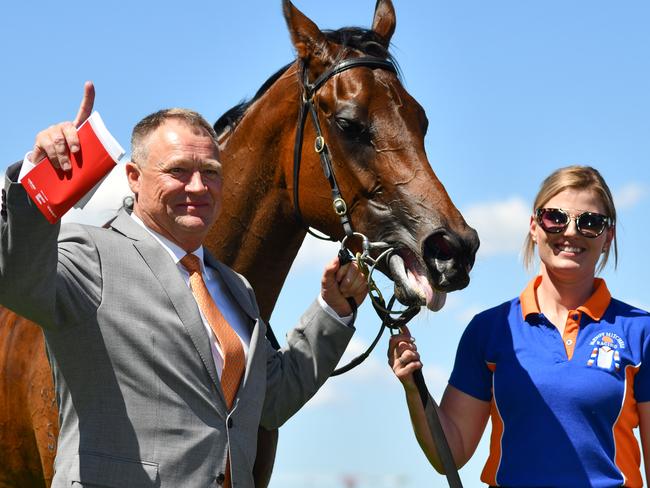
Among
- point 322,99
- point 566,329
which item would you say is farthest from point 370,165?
point 566,329

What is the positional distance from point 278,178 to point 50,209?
2497mm

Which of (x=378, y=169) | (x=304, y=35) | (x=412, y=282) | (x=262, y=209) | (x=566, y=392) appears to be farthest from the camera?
(x=304, y=35)

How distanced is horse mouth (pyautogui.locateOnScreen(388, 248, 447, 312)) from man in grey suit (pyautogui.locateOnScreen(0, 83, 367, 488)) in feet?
3.08

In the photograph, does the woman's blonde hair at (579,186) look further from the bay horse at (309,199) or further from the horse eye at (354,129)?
the horse eye at (354,129)

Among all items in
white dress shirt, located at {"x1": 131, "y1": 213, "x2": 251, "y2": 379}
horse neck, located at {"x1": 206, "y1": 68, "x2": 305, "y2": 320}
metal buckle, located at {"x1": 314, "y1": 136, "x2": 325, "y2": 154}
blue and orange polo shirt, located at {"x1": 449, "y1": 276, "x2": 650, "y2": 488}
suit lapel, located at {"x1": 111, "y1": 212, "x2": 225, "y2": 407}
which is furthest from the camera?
horse neck, located at {"x1": 206, "y1": 68, "x2": 305, "y2": 320}

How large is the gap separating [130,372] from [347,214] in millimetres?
1956

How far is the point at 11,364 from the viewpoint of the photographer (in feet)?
16.7

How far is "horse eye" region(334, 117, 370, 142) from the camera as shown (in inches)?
200

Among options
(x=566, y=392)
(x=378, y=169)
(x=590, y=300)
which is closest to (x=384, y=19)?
(x=378, y=169)

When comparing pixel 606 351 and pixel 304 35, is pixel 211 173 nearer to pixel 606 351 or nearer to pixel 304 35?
pixel 606 351

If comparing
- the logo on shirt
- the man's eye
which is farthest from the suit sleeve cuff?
the logo on shirt

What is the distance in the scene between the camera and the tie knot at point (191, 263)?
377cm

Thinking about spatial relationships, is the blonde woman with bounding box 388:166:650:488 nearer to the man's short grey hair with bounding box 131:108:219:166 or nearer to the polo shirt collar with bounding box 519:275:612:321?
the polo shirt collar with bounding box 519:275:612:321

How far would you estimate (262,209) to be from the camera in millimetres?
5406
